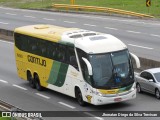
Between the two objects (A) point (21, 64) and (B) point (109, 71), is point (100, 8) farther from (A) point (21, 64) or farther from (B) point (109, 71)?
(B) point (109, 71)

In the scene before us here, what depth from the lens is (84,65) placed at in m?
22.5

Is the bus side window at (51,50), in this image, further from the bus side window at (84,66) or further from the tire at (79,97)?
the tire at (79,97)

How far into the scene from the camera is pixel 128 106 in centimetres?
2286

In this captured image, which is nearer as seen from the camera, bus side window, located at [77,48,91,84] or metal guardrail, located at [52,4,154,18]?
bus side window, located at [77,48,91,84]

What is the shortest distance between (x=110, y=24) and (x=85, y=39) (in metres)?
27.3

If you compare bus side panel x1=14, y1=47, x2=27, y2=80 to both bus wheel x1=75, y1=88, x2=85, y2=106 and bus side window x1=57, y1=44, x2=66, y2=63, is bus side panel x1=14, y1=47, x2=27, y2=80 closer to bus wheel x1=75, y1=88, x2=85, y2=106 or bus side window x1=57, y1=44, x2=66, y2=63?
bus side window x1=57, y1=44, x2=66, y2=63

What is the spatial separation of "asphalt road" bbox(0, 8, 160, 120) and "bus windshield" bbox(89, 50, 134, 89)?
3.69 feet

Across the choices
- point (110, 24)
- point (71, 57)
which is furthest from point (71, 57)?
point (110, 24)

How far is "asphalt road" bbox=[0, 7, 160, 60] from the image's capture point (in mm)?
38188

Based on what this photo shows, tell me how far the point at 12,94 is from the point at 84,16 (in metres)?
32.2

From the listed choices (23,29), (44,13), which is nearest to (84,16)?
(44,13)

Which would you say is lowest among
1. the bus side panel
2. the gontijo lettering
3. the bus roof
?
the bus side panel

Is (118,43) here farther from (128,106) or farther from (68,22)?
(68,22)

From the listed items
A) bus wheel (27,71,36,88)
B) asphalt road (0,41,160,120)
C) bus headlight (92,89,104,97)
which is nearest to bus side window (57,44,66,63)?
asphalt road (0,41,160,120)
